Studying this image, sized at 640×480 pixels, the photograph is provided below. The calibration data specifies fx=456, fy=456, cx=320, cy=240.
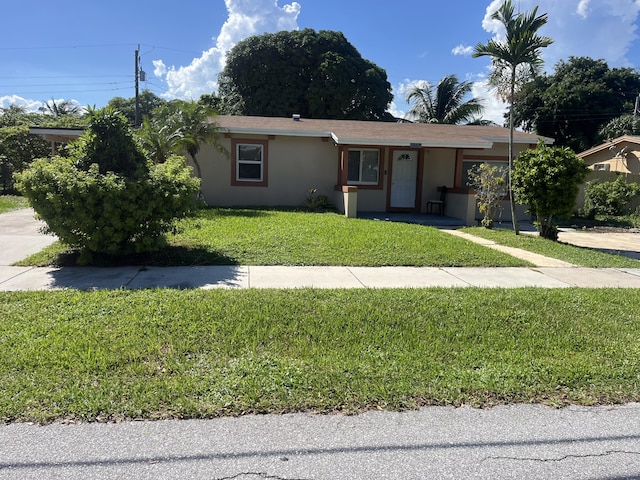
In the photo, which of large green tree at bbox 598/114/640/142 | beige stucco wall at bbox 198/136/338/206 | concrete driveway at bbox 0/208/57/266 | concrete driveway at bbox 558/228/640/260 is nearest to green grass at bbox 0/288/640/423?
concrete driveway at bbox 0/208/57/266

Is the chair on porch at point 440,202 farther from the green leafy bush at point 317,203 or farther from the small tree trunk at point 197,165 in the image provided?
the small tree trunk at point 197,165

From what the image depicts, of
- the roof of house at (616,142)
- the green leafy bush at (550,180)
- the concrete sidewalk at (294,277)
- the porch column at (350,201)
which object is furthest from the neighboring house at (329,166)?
the roof of house at (616,142)

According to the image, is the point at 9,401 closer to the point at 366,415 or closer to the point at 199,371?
the point at 199,371

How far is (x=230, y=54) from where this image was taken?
31109mm

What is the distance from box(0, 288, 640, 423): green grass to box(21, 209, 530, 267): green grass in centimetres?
217

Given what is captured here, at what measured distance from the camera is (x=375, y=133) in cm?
1627

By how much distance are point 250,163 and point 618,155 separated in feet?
59.7

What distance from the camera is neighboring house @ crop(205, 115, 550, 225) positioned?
15992 mm

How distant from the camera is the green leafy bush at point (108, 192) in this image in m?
6.82

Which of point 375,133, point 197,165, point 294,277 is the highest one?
point 375,133

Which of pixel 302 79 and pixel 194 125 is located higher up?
pixel 302 79

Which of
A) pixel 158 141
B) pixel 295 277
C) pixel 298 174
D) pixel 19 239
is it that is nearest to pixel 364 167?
pixel 298 174

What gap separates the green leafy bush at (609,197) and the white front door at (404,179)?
23.7ft

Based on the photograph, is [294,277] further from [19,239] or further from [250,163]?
[250,163]
